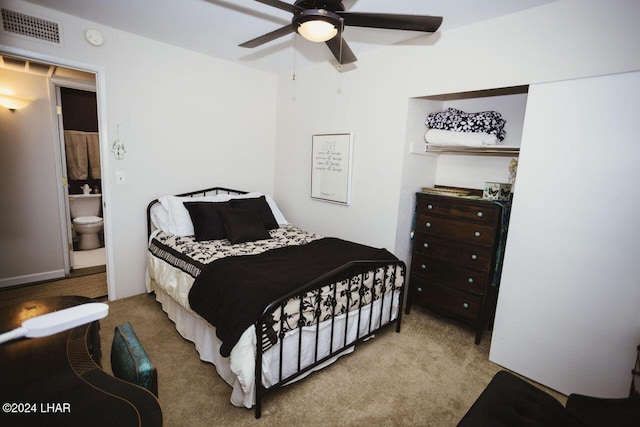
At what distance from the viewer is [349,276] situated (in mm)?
2158

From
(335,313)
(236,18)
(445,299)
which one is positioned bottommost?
(445,299)

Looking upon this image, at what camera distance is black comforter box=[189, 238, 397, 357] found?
172 centimetres

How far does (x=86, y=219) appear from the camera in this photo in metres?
4.58

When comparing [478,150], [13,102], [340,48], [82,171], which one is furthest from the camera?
[82,171]

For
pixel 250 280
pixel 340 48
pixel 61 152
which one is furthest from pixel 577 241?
pixel 61 152

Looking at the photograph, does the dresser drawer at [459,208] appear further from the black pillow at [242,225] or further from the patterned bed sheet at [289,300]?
the black pillow at [242,225]

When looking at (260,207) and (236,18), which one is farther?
(260,207)

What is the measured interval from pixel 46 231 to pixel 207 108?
86.4 inches

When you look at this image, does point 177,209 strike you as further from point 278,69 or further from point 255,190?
point 278,69

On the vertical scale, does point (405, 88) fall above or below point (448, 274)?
above

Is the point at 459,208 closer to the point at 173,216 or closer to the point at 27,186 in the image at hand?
the point at 173,216

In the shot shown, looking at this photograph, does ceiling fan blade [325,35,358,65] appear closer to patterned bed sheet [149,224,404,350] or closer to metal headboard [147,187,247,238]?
patterned bed sheet [149,224,404,350]

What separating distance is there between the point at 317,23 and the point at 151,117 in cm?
217

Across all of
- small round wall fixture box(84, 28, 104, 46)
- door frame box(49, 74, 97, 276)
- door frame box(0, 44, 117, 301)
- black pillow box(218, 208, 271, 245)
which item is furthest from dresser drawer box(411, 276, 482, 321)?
door frame box(49, 74, 97, 276)
